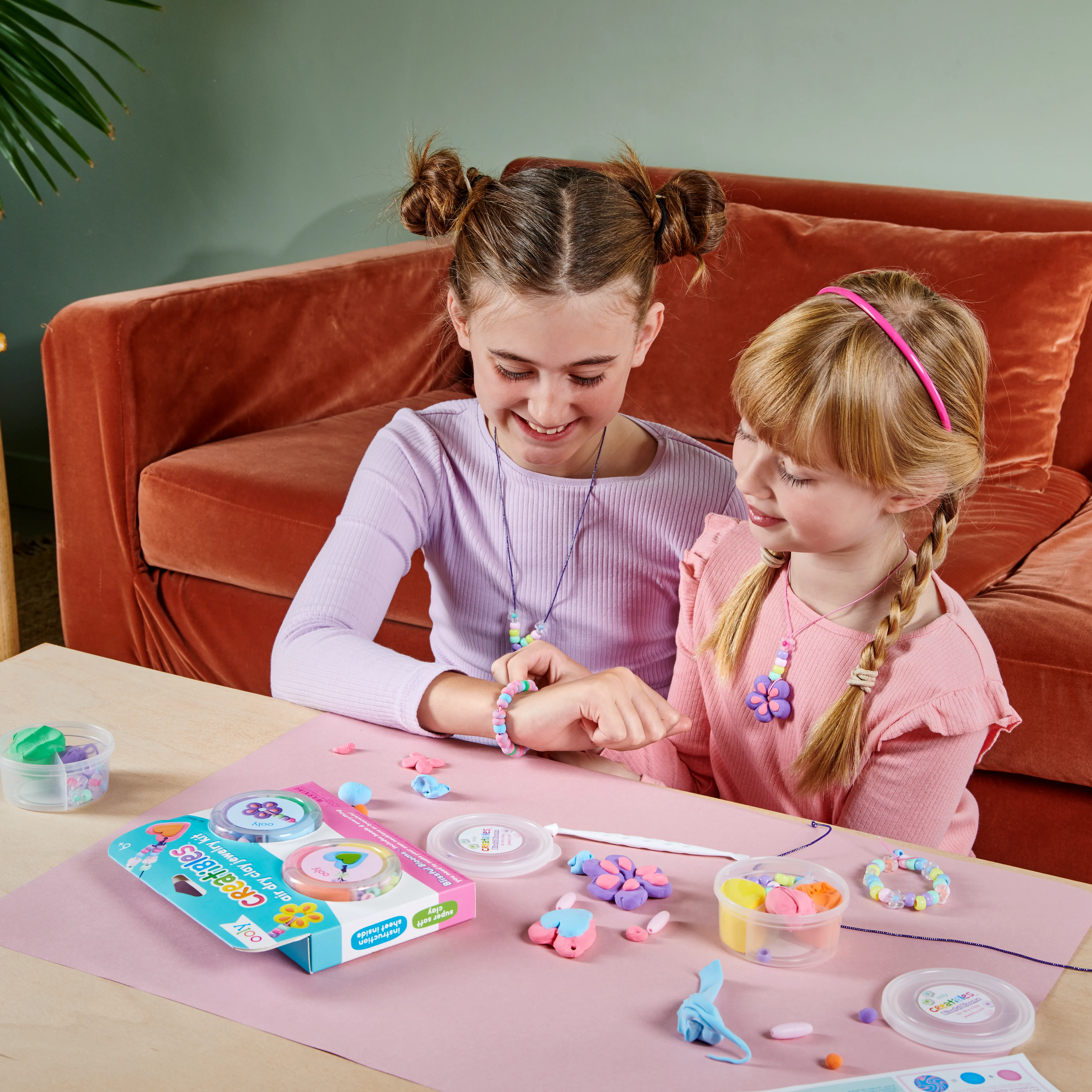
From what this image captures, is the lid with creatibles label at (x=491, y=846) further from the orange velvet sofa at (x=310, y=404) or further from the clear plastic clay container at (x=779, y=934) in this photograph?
the orange velvet sofa at (x=310, y=404)

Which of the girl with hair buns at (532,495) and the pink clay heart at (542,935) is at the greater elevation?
the girl with hair buns at (532,495)

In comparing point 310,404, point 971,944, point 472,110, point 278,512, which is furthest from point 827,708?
point 472,110

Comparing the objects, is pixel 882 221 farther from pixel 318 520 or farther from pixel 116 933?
pixel 116 933

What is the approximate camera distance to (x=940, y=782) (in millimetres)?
986

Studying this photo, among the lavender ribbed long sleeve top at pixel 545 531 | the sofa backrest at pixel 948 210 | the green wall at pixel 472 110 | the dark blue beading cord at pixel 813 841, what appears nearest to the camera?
the dark blue beading cord at pixel 813 841

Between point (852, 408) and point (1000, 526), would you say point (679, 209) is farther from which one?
point (1000, 526)

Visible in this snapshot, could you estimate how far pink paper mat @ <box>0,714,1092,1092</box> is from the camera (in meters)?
0.59

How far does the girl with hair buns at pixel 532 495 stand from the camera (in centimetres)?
94

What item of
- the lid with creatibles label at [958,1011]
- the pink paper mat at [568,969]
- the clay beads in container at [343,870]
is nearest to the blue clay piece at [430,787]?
the pink paper mat at [568,969]

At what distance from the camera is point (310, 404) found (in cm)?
227

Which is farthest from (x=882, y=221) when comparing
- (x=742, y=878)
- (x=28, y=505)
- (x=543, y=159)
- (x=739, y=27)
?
(x=28, y=505)

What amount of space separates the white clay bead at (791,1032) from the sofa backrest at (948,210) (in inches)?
62.5

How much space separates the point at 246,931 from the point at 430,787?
0.22 metres

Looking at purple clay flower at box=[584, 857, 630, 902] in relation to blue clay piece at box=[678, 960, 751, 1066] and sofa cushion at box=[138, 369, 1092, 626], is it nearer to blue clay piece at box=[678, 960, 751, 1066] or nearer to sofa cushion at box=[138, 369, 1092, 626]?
blue clay piece at box=[678, 960, 751, 1066]
